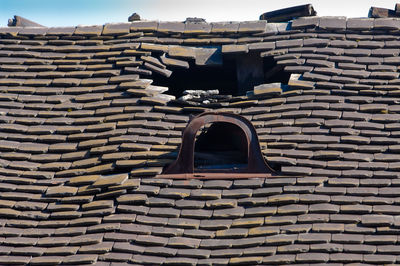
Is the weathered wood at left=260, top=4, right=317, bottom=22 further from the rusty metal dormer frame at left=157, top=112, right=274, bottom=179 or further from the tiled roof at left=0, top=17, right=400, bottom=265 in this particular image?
the rusty metal dormer frame at left=157, top=112, right=274, bottom=179

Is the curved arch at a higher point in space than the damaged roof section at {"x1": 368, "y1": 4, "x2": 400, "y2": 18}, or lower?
lower

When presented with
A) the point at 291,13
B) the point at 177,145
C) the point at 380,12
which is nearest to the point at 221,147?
the point at 177,145

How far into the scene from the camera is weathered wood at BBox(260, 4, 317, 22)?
1244 cm

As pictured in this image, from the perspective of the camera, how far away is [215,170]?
32.3 ft

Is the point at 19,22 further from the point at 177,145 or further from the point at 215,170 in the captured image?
the point at 215,170

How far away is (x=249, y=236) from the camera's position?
29.8 ft

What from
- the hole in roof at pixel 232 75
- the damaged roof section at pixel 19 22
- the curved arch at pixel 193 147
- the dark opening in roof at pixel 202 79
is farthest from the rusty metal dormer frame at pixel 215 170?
the damaged roof section at pixel 19 22

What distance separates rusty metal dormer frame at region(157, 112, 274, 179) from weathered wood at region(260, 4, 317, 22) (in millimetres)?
3052

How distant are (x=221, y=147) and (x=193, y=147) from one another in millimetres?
850

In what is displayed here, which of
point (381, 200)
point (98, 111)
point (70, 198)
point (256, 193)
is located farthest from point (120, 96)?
point (381, 200)

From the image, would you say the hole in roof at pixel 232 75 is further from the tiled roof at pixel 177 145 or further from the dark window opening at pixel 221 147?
the dark window opening at pixel 221 147

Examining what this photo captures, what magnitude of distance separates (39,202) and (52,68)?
2.62 meters

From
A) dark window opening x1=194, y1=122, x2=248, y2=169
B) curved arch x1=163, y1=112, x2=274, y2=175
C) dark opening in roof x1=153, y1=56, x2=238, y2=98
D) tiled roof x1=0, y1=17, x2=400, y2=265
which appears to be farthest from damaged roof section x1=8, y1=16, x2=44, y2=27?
curved arch x1=163, y1=112, x2=274, y2=175

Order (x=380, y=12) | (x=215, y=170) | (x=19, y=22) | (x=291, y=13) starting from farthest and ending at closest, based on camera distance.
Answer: (x=19, y=22), (x=291, y=13), (x=380, y=12), (x=215, y=170)
